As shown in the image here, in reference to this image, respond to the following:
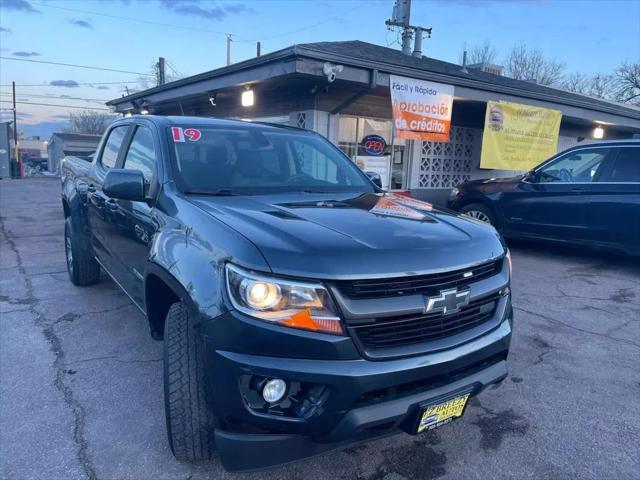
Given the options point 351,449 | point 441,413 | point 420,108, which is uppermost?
point 420,108

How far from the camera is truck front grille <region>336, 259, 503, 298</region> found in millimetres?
1929

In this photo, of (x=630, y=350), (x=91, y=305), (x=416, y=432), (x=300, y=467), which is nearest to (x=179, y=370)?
(x=300, y=467)

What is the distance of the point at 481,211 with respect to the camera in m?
7.95

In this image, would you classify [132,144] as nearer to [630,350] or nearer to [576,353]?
[576,353]

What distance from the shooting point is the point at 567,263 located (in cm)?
Answer: 699

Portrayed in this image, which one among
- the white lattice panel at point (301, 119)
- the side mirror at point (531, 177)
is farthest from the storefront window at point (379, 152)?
the side mirror at point (531, 177)

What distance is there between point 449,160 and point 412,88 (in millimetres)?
4065

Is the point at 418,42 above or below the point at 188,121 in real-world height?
above

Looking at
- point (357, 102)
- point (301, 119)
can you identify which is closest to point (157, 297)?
point (301, 119)

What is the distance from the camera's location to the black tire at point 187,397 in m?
2.10

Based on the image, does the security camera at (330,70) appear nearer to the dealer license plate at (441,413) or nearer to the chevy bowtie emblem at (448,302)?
the chevy bowtie emblem at (448,302)

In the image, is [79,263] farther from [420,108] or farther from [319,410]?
[420,108]

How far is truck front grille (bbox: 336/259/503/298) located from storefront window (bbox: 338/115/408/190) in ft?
25.0

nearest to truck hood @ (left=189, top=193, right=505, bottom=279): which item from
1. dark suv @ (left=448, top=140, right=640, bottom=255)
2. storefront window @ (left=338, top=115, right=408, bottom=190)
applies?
dark suv @ (left=448, top=140, right=640, bottom=255)
